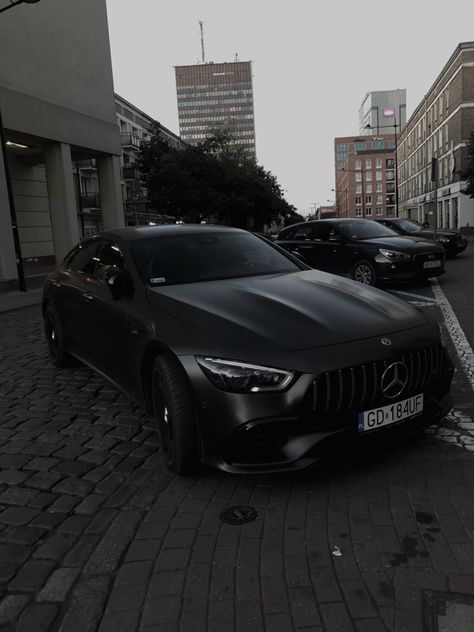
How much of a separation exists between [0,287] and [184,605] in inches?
598

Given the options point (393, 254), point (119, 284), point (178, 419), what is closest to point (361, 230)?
point (393, 254)

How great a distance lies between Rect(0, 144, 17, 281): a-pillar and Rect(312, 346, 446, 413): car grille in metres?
15.2

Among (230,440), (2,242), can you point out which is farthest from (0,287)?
(230,440)

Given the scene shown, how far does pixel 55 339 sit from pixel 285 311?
11.6 feet

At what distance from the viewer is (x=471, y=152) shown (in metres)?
30.1

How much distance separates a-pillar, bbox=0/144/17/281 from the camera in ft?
52.1

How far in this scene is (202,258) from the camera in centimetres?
422

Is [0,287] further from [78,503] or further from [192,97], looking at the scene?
[192,97]

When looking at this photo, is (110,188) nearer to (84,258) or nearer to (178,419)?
(84,258)

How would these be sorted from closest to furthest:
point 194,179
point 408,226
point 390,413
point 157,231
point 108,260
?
point 390,413
point 108,260
point 157,231
point 408,226
point 194,179

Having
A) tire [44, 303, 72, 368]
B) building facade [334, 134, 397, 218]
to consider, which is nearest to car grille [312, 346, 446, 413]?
tire [44, 303, 72, 368]

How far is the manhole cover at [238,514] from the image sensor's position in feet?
8.78

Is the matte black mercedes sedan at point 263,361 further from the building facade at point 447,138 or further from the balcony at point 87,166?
the balcony at point 87,166

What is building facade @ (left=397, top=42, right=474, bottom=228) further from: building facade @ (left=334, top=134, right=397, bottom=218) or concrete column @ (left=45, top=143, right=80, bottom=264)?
building facade @ (left=334, top=134, right=397, bottom=218)
